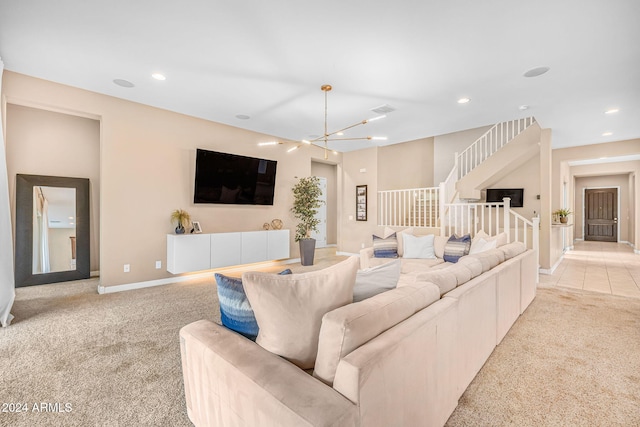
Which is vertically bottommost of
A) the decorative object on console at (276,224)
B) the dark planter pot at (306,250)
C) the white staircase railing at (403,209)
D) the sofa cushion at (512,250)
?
the dark planter pot at (306,250)

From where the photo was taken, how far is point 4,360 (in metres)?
2.24

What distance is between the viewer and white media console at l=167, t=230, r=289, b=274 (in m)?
4.46

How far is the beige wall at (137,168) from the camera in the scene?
3830 mm

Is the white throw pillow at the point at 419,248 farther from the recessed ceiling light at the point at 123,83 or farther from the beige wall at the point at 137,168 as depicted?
the recessed ceiling light at the point at 123,83

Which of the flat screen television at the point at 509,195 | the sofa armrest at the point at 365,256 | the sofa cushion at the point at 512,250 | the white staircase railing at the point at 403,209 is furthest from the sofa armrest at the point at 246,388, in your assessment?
the flat screen television at the point at 509,195

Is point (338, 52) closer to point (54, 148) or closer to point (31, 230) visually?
point (54, 148)

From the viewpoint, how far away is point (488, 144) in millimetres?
6195

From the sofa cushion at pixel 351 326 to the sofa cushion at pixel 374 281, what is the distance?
16 centimetres

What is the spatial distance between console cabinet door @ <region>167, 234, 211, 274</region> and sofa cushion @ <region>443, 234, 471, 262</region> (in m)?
3.73

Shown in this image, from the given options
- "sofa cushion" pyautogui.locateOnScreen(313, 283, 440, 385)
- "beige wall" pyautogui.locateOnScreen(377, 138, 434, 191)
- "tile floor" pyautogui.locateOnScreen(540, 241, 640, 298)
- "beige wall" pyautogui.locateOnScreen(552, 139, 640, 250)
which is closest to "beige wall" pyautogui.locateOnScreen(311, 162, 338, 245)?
"beige wall" pyautogui.locateOnScreen(377, 138, 434, 191)

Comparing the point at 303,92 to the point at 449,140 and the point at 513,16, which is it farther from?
the point at 449,140

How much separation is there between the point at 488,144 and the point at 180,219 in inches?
247

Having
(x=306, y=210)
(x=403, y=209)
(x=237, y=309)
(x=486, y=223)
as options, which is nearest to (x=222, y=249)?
(x=306, y=210)

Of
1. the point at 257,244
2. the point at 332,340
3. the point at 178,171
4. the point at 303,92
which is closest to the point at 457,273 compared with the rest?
the point at 332,340
